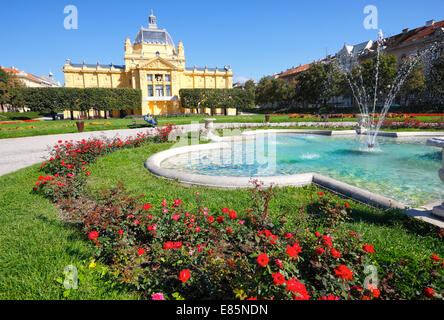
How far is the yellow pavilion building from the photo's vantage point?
47562 mm

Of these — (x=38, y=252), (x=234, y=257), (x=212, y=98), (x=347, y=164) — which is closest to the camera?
(x=234, y=257)

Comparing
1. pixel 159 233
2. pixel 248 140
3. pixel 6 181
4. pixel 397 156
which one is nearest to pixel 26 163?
pixel 6 181

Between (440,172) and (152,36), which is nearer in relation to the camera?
(440,172)

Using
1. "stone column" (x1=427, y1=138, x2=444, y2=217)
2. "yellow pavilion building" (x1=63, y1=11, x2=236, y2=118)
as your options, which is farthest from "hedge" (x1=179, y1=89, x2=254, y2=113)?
"stone column" (x1=427, y1=138, x2=444, y2=217)

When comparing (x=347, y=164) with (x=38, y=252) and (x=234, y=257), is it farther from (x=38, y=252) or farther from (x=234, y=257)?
(x=38, y=252)

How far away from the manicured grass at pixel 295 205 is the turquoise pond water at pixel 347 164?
1.44 metres

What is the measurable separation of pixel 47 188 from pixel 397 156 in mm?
11142

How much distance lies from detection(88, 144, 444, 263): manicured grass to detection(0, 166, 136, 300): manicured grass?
1220 millimetres

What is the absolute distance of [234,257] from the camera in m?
2.74

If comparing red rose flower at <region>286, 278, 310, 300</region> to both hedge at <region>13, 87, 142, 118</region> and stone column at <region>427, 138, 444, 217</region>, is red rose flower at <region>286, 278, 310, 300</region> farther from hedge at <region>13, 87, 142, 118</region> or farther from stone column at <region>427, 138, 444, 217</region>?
hedge at <region>13, 87, 142, 118</region>

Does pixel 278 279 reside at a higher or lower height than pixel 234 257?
higher

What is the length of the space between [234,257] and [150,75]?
168ft

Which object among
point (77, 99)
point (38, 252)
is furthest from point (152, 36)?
point (38, 252)

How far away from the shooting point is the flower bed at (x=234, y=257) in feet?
6.66
